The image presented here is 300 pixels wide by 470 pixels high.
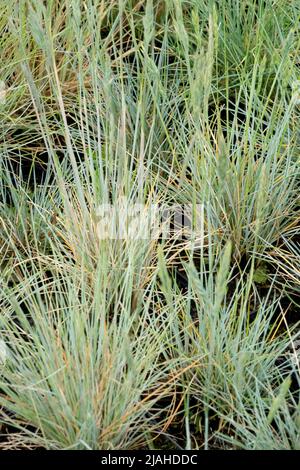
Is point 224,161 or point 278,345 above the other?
point 224,161

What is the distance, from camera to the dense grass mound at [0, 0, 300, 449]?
5.70 feet

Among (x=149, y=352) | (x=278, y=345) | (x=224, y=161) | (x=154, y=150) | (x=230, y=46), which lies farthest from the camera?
(x=230, y=46)

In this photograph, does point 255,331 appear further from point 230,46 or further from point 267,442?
point 230,46

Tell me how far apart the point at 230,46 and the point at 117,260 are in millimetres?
1011

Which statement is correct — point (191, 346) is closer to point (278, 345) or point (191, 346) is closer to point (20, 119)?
point (278, 345)

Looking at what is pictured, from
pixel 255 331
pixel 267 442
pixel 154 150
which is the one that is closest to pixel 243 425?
pixel 267 442

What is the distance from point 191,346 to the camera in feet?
6.29

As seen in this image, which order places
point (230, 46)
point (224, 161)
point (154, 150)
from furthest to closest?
point (230, 46)
point (154, 150)
point (224, 161)

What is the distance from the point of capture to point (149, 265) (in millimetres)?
2158

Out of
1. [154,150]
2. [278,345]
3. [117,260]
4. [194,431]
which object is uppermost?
[154,150]

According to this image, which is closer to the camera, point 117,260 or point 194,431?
point 194,431

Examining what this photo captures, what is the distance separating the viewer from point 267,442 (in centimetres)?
167

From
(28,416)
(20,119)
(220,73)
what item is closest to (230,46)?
(220,73)

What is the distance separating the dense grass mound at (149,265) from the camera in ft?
5.70
